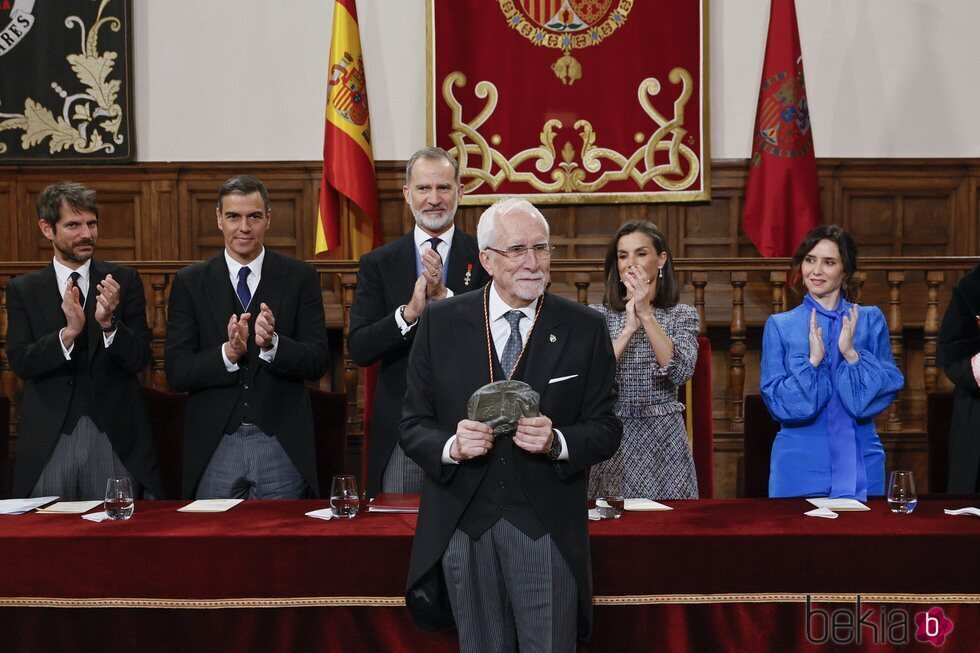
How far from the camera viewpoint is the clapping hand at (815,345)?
10.3 ft

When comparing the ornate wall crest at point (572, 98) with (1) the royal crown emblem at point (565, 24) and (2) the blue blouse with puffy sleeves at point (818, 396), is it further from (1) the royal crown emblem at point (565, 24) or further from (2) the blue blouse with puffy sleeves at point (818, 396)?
(2) the blue blouse with puffy sleeves at point (818, 396)

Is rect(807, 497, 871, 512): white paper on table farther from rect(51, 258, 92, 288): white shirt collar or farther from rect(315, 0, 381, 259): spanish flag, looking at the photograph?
rect(315, 0, 381, 259): spanish flag

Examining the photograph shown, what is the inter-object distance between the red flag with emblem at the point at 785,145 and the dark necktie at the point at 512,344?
4242 millimetres

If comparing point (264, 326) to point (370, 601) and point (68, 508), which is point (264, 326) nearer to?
point (68, 508)

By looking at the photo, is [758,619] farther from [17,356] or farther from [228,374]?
[17,356]

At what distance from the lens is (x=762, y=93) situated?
612 centimetres

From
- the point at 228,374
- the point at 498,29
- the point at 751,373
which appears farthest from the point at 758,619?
the point at 498,29

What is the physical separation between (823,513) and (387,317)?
1390 millimetres

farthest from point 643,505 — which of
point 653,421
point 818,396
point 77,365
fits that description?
point 77,365

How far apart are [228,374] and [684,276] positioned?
135 inches

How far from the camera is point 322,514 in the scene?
109 inches

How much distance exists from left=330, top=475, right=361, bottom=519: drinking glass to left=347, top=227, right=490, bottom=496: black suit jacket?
0.40 meters

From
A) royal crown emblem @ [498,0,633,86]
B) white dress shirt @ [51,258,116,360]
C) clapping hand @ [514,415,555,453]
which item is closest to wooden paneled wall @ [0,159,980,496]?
royal crown emblem @ [498,0,633,86]

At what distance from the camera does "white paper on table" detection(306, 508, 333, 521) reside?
2.74 meters
